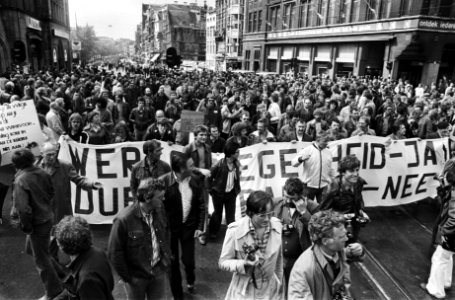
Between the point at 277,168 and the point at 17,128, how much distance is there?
4.49 meters

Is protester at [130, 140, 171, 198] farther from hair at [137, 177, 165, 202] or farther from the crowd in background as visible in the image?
the crowd in background

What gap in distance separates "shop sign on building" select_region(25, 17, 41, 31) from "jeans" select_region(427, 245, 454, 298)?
117ft

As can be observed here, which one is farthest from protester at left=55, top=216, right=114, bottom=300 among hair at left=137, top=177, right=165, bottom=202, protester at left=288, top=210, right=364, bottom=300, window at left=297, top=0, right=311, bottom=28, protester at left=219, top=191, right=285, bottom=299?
window at left=297, top=0, right=311, bottom=28

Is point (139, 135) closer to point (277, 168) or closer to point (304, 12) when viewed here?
point (277, 168)

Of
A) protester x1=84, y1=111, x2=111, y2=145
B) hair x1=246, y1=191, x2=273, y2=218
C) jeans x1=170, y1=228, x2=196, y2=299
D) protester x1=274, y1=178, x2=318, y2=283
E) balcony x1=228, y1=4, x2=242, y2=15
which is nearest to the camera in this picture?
hair x1=246, y1=191, x2=273, y2=218

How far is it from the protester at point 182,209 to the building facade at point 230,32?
53.5 metres

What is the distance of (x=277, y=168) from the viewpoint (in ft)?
20.8

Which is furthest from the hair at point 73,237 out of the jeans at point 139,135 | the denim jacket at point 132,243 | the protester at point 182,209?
the jeans at point 139,135

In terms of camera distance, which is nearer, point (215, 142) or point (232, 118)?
point (215, 142)

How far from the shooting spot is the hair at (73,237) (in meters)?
2.61

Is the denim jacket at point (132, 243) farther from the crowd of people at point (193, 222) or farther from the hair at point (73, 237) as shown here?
the hair at point (73, 237)

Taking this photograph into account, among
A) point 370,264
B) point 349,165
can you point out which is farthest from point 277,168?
point 349,165

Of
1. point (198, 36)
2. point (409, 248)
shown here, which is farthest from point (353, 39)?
point (198, 36)

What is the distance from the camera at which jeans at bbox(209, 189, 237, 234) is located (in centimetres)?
559
